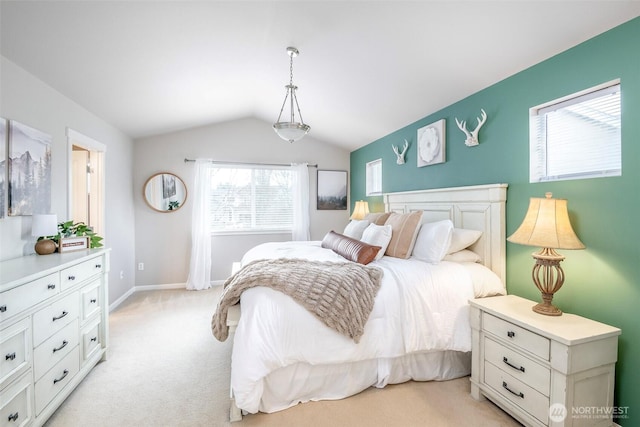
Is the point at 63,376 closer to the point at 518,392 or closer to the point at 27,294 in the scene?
the point at 27,294

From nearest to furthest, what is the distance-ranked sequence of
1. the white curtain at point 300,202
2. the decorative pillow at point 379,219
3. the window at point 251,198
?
1. the decorative pillow at point 379,219
2. the window at point 251,198
3. the white curtain at point 300,202

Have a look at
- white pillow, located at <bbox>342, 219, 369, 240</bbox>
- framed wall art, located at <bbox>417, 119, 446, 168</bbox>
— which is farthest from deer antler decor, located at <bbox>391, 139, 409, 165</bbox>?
white pillow, located at <bbox>342, 219, 369, 240</bbox>

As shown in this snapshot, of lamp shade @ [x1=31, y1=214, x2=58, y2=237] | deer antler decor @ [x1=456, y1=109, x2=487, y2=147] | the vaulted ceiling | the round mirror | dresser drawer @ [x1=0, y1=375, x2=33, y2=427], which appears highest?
the vaulted ceiling

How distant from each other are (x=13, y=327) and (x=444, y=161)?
3.47 metres

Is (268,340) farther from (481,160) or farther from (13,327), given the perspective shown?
(481,160)

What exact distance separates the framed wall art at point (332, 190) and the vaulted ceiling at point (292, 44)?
1938mm

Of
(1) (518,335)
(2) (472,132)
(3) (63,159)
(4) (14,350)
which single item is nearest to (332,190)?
(2) (472,132)

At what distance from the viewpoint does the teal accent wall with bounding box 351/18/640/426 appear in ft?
5.32

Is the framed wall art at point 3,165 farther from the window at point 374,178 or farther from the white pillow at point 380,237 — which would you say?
the window at point 374,178

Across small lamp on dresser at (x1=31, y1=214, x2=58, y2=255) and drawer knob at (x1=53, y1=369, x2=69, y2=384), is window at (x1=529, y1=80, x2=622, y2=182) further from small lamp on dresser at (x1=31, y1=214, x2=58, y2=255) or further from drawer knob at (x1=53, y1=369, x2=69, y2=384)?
small lamp on dresser at (x1=31, y1=214, x2=58, y2=255)

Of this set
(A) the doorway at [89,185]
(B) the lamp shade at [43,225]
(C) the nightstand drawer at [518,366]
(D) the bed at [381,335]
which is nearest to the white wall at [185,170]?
(A) the doorway at [89,185]

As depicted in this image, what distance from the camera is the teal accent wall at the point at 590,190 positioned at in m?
1.62

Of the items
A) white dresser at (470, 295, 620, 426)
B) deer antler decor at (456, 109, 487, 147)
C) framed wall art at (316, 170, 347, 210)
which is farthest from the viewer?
framed wall art at (316, 170, 347, 210)

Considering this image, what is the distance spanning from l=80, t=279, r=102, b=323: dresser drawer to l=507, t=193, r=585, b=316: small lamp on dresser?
117 inches
